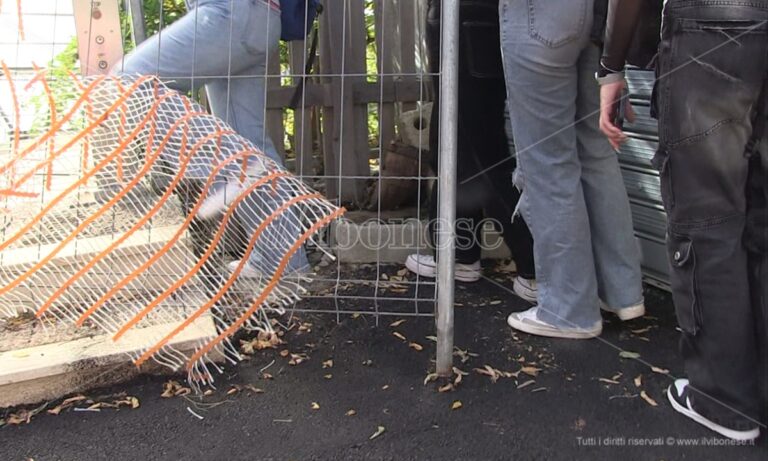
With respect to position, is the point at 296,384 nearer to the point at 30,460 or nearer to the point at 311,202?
the point at 311,202

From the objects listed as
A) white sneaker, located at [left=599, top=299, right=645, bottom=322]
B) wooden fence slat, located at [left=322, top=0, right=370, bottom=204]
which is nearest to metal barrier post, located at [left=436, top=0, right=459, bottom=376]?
white sneaker, located at [left=599, top=299, right=645, bottom=322]

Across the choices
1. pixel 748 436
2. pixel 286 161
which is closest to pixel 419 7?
pixel 286 161

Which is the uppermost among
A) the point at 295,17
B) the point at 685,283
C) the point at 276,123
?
the point at 295,17

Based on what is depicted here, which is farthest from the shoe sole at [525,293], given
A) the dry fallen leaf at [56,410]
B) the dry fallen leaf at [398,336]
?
the dry fallen leaf at [56,410]

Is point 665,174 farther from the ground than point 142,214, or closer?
farther from the ground

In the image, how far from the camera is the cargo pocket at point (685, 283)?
1873 mm

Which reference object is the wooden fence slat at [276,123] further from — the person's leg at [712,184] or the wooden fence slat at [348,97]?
the person's leg at [712,184]

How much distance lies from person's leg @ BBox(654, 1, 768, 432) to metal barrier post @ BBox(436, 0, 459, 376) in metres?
0.56

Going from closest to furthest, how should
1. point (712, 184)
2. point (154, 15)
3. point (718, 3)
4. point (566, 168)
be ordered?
point (718, 3), point (712, 184), point (566, 168), point (154, 15)

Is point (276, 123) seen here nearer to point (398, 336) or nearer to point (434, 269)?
point (434, 269)

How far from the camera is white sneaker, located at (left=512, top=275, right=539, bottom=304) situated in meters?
2.93

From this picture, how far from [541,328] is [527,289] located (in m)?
0.38

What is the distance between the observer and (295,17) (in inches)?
110

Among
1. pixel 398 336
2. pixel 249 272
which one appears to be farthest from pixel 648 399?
pixel 249 272
